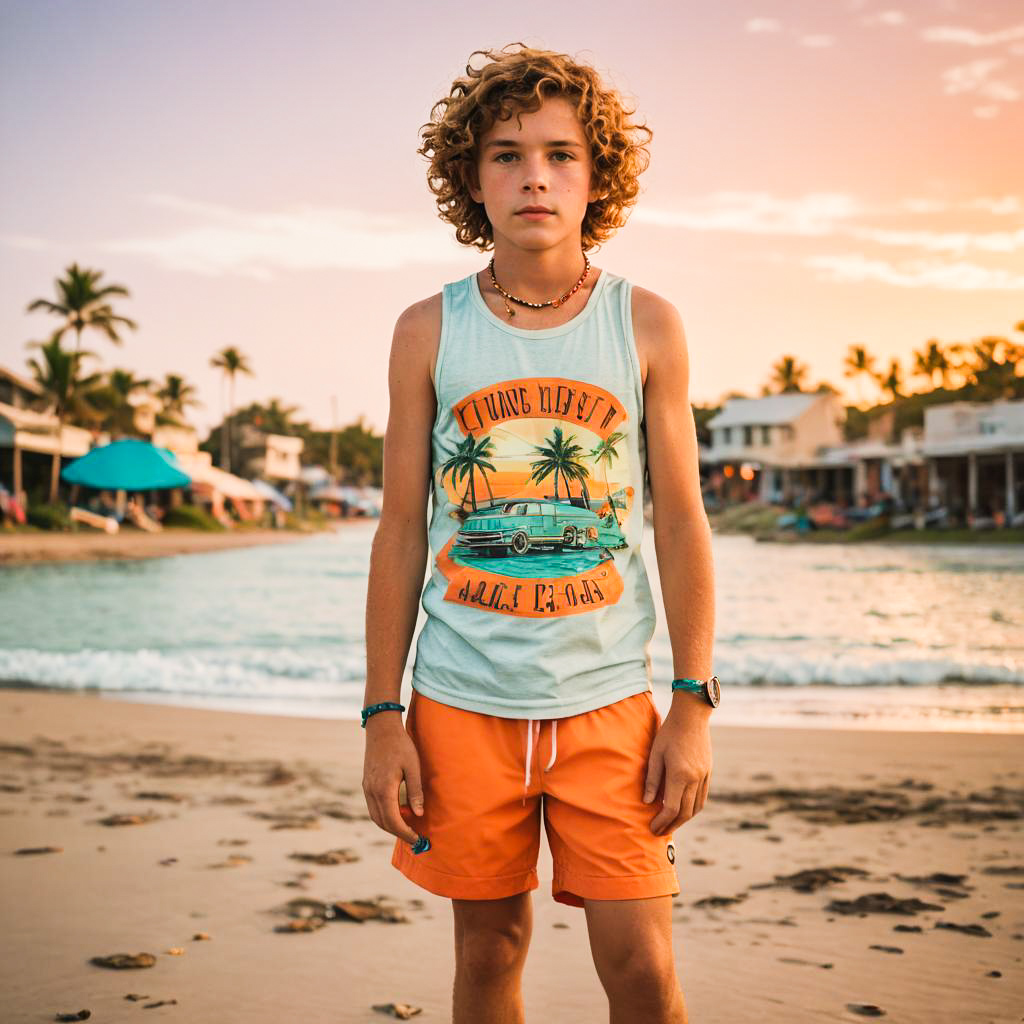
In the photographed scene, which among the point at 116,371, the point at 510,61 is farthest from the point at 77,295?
the point at 510,61

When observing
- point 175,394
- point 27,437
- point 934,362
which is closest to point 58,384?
point 27,437

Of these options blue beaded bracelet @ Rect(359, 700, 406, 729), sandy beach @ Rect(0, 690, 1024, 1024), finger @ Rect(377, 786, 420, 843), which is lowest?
sandy beach @ Rect(0, 690, 1024, 1024)

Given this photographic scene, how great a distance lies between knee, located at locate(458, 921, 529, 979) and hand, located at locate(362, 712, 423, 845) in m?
0.23

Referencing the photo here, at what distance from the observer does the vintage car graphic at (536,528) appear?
200 centimetres

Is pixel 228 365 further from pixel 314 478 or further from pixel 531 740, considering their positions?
pixel 531 740

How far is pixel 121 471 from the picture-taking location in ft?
124

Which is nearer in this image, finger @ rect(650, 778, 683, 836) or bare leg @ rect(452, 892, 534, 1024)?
finger @ rect(650, 778, 683, 836)

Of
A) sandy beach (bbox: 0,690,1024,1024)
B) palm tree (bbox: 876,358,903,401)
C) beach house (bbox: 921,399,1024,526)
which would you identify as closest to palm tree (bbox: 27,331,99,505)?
beach house (bbox: 921,399,1024,526)

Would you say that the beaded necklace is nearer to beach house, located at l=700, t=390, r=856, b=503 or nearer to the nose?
the nose

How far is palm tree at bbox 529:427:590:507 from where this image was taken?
6.63 feet

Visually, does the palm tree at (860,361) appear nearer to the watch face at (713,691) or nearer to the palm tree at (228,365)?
the palm tree at (228,365)

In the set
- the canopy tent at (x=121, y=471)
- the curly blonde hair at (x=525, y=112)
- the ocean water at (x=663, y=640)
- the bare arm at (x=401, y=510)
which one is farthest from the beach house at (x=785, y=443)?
the bare arm at (x=401, y=510)

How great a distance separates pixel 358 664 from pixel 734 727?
5671mm

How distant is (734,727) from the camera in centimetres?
795
